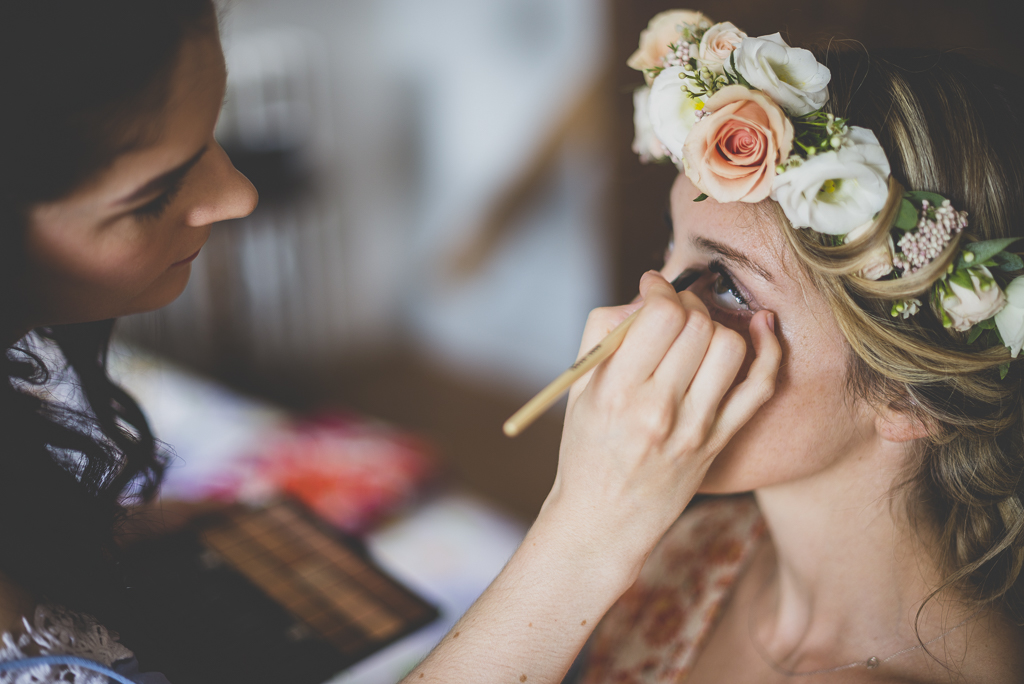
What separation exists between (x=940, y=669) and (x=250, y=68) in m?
4.58

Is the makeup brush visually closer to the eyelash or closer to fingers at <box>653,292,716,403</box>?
fingers at <box>653,292,716,403</box>

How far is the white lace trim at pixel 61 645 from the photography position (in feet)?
2.34

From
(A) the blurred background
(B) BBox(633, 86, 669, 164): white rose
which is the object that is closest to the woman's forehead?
(B) BBox(633, 86, 669, 164): white rose

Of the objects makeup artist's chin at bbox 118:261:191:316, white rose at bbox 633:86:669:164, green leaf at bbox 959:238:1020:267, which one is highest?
white rose at bbox 633:86:669:164

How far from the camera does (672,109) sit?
910 millimetres

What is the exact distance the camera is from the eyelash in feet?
2.44

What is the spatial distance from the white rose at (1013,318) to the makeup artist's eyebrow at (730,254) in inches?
10.2

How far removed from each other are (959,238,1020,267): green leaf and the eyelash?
2.88ft

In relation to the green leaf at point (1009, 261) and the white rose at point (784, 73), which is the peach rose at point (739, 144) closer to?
the white rose at point (784, 73)

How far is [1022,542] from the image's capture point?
1.00 meters

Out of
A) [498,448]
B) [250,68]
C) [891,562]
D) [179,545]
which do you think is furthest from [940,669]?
[250,68]

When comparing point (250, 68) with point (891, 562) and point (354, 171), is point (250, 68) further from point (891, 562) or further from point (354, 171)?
point (891, 562)

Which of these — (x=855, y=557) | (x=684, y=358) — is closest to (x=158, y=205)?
(x=684, y=358)

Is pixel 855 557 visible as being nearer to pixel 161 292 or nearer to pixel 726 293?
pixel 726 293
